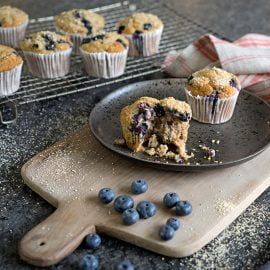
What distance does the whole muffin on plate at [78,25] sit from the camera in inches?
101

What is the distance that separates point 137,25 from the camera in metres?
2.54

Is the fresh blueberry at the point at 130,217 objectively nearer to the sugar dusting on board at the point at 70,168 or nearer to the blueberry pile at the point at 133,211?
the blueberry pile at the point at 133,211

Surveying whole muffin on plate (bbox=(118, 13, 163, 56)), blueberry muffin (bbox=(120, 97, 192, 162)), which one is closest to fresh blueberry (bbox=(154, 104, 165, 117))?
blueberry muffin (bbox=(120, 97, 192, 162))

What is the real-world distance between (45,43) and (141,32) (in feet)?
1.48

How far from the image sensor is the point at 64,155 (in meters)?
1.86

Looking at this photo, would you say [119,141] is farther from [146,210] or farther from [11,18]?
[11,18]

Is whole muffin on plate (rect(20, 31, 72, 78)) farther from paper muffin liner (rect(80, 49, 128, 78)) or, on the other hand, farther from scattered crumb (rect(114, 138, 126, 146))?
scattered crumb (rect(114, 138, 126, 146))

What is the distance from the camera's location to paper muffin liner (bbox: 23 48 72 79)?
2318 millimetres

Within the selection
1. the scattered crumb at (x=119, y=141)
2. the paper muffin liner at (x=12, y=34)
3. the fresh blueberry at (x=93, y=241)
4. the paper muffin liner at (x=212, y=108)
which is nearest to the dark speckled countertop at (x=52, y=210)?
the fresh blueberry at (x=93, y=241)

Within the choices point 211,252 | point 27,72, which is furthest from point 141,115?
point 27,72

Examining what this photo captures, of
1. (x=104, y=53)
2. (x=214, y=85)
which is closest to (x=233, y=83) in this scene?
(x=214, y=85)

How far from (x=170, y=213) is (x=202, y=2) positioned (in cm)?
202

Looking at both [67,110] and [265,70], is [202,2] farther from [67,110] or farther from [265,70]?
[67,110]

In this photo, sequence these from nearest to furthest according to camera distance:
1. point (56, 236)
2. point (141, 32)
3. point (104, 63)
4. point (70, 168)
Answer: point (56, 236) → point (70, 168) → point (104, 63) → point (141, 32)
